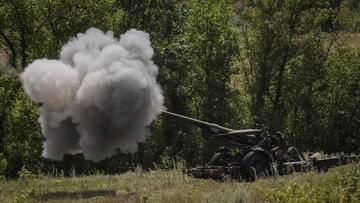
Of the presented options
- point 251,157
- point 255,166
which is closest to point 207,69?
point 255,166

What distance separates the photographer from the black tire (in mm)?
21016

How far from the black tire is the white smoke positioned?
386 cm

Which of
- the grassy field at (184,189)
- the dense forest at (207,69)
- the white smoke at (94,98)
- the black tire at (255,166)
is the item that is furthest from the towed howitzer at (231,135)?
the dense forest at (207,69)

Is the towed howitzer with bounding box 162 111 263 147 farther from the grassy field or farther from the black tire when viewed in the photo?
the grassy field

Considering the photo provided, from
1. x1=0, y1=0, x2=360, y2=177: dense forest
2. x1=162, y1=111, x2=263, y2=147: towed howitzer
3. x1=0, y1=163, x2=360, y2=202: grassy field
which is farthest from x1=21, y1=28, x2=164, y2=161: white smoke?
x1=0, y1=0, x2=360, y2=177: dense forest

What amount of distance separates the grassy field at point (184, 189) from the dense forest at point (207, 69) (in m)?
13.9

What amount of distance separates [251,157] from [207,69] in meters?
22.4

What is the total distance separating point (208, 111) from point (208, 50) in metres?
4.34

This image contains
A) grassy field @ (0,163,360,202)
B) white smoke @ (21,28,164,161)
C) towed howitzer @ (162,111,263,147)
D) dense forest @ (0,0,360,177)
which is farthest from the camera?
dense forest @ (0,0,360,177)

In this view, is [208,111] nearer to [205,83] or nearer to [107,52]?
[205,83]

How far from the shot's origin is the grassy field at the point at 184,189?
12.5m

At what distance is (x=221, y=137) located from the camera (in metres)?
21.9

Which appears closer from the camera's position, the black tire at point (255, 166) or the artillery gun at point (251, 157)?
the black tire at point (255, 166)

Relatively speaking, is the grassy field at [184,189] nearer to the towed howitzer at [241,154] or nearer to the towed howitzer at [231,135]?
the towed howitzer at [241,154]
